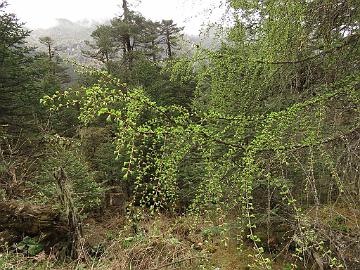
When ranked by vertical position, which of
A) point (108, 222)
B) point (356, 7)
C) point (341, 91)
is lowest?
point (108, 222)

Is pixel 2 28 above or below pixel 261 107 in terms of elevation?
above

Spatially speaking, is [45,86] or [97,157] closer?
[97,157]

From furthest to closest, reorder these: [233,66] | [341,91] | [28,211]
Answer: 1. [28,211]
2. [233,66]
3. [341,91]

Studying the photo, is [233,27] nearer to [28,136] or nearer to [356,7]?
[356,7]

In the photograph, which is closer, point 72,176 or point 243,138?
point 243,138

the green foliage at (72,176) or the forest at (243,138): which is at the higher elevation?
the forest at (243,138)

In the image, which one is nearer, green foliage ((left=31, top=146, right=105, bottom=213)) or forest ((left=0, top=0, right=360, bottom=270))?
forest ((left=0, top=0, right=360, bottom=270))

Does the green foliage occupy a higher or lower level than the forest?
lower

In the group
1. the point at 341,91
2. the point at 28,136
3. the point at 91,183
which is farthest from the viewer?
the point at 28,136

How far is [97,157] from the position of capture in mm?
12656

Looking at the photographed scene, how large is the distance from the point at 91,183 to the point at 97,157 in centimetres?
327

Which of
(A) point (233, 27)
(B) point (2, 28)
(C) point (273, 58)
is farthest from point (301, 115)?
(B) point (2, 28)

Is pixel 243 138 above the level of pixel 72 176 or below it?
above

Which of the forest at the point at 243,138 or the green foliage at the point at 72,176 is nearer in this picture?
the forest at the point at 243,138
